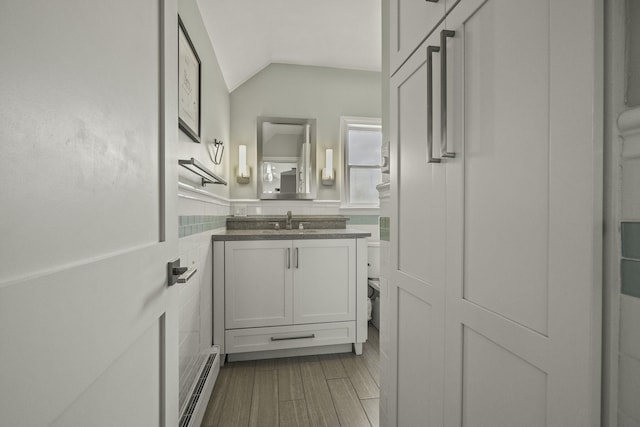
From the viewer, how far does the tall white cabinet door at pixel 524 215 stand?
1.36 feet

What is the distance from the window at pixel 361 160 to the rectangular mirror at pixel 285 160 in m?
0.40

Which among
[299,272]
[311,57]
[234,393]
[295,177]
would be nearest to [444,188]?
[299,272]

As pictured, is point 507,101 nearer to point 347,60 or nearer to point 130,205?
point 130,205

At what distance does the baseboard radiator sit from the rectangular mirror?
156 centimetres

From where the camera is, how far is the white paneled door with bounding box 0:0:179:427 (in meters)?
0.31

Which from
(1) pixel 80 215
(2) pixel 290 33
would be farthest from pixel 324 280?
(2) pixel 290 33

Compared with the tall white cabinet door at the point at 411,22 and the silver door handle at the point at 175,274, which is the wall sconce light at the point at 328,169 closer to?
the tall white cabinet door at the point at 411,22

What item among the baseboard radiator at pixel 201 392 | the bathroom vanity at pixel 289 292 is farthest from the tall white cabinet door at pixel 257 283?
the baseboard radiator at pixel 201 392

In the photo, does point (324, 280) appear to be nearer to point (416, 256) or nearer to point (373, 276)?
point (373, 276)

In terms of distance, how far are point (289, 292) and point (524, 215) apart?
72.6 inches

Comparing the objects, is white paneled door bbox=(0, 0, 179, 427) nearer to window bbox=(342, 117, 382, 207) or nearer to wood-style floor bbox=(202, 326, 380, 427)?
wood-style floor bbox=(202, 326, 380, 427)

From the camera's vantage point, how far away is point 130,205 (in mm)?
552

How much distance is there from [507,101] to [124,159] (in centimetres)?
76

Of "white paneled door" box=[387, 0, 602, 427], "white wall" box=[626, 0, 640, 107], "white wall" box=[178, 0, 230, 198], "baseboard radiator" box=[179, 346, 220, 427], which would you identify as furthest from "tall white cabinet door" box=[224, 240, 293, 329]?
"white wall" box=[626, 0, 640, 107]
